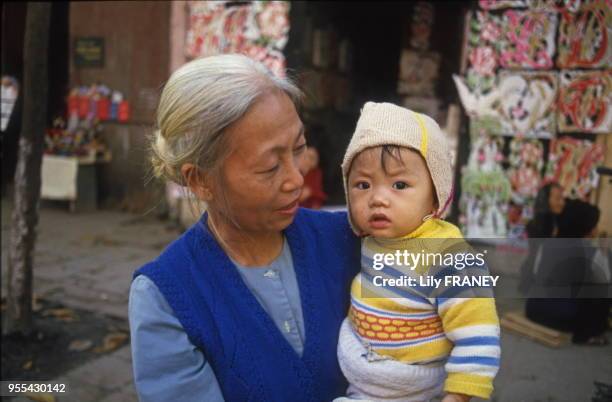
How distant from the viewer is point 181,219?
6.50 m

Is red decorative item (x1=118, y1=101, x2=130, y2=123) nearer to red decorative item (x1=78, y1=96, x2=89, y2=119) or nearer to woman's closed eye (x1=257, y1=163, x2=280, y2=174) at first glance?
red decorative item (x1=78, y1=96, x2=89, y2=119)

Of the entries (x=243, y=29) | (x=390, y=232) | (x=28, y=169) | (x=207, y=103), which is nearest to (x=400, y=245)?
(x=390, y=232)

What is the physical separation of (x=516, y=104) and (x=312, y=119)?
125 inches

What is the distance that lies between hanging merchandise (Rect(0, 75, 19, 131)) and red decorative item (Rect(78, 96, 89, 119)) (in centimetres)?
83

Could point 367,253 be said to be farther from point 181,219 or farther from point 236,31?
point 181,219

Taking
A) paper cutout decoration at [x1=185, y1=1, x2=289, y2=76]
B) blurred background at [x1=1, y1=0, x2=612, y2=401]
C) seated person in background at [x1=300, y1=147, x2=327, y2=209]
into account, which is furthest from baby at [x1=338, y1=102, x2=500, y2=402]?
paper cutout decoration at [x1=185, y1=1, x2=289, y2=76]

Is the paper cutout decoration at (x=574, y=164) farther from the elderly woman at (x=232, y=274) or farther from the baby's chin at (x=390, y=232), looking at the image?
the elderly woman at (x=232, y=274)

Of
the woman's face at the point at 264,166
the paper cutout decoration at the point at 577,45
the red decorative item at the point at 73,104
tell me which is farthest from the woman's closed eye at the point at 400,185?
the red decorative item at the point at 73,104

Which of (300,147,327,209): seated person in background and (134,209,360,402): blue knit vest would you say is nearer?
(134,209,360,402): blue knit vest

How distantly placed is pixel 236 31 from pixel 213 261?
463 cm

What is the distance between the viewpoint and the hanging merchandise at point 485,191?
4449mm

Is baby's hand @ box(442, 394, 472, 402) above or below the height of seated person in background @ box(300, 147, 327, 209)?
above

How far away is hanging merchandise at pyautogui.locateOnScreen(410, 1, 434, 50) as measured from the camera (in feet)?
21.9

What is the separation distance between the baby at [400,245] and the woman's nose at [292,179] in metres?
A: 0.14
